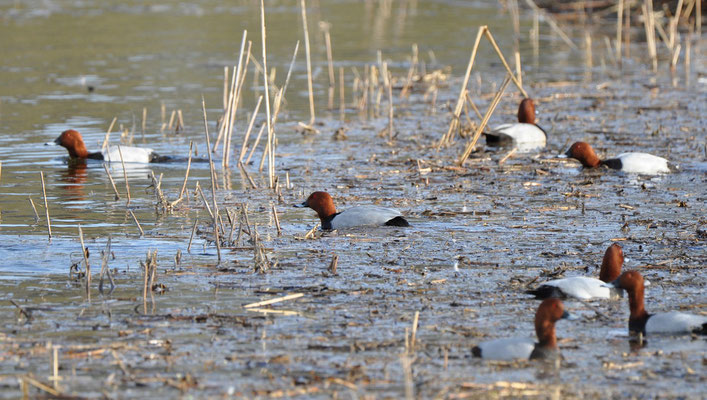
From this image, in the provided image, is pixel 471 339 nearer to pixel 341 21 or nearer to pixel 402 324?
pixel 402 324

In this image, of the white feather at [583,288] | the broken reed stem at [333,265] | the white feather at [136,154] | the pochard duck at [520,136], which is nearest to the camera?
the white feather at [583,288]

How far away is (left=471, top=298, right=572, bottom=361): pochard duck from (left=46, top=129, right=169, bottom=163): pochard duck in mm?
7681

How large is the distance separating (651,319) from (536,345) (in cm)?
81

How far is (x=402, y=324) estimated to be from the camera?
19.8 ft

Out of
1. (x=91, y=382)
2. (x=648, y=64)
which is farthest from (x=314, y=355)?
(x=648, y=64)

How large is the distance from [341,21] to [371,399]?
26079 millimetres

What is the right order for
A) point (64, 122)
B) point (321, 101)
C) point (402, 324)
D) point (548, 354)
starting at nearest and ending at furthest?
1. point (548, 354)
2. point (402, 324)
3. point (64, 122)
4. point (321, 101)

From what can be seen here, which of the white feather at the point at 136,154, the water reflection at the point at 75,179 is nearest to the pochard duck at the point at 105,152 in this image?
the white feather at the point at 136,154

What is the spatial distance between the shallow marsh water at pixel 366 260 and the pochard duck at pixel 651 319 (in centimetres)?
9

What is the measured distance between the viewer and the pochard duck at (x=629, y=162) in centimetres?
1101

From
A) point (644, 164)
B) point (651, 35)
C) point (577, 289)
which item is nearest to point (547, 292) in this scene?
point (577, 289)

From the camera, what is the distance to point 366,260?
7598 millimetres

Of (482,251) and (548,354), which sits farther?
(482,251)

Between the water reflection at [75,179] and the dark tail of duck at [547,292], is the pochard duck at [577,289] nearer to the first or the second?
the dark tail of duck at [547,292]
